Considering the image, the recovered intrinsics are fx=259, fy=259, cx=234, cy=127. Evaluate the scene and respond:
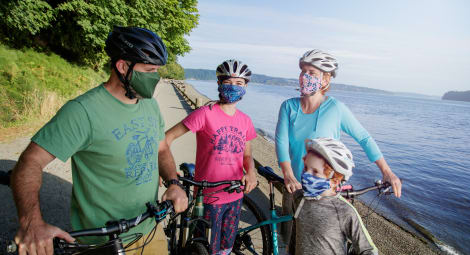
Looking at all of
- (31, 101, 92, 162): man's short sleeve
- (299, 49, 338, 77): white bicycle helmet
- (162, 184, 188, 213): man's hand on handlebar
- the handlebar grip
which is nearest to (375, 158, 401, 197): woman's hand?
(299, 49, 338, 77): white bicycle helmet

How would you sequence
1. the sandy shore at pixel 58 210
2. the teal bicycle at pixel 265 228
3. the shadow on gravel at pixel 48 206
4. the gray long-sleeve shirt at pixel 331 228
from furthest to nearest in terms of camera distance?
the sandy shore at pixel 58 210 → the shadow on gravel at pixel 48 206 → the teal bicycle at pixel 265 228 → the gray long-sleeve shirt at pixel 331 228

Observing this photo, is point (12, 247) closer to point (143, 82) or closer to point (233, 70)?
point (143, 82)

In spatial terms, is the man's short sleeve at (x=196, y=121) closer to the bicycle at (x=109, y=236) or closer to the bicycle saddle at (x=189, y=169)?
the bicycle saddle at (x=189, y=169)

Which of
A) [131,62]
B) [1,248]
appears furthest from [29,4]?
[131,62]

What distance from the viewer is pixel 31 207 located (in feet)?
4.24

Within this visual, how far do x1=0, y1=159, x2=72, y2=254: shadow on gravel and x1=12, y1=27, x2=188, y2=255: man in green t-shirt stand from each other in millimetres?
2690

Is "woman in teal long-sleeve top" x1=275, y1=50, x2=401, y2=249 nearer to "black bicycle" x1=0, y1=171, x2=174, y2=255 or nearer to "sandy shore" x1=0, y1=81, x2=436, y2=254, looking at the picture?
"black bicycle" x1=0, y1=171, x2=174, y2=255

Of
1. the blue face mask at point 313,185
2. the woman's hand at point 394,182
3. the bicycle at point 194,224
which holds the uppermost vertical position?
the blue face mask at point 313,185

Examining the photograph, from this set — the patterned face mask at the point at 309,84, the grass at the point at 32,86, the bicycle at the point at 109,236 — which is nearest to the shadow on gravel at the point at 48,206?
the bicycle at the point at 109,236

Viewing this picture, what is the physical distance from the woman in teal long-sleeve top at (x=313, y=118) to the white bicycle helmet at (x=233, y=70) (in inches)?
23.2

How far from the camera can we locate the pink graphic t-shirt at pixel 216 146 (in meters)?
2.80

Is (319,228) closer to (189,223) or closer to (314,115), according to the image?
(314,115)

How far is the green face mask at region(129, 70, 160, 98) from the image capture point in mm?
1814

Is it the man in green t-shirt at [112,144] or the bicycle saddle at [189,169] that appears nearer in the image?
the man in green t-shirt at [112,144]
